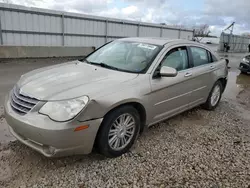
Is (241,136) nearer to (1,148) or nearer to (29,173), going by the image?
(29,173)

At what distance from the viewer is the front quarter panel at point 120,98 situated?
2.66 meters

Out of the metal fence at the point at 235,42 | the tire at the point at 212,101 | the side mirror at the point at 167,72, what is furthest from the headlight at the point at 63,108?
the metal fence at the point at 235,42

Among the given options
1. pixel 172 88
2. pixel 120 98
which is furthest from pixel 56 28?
pixel 120 98

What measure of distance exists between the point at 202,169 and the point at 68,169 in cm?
174

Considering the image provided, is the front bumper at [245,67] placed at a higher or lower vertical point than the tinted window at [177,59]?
lower

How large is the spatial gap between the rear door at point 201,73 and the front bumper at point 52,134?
94.9 inches

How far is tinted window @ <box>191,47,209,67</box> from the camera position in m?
4.47

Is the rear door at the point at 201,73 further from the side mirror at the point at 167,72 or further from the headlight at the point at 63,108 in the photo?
the headlight at the point at 63,108

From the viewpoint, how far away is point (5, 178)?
104 inches

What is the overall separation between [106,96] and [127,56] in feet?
4.12

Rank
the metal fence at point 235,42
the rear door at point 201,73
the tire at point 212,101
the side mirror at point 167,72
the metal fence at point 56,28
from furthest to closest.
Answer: the metal fence at point 235,42, the metal fence at point 56,28, the tire at point 212,101, the rear door at point 201,73, the side mirror at point 167,72

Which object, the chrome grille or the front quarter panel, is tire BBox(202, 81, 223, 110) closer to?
the front quarter panel

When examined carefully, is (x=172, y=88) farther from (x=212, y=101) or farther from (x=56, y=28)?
(x=56, y=28)

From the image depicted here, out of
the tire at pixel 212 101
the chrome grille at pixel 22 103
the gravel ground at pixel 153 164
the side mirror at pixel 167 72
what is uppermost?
the side mirror at pixel 167 72
